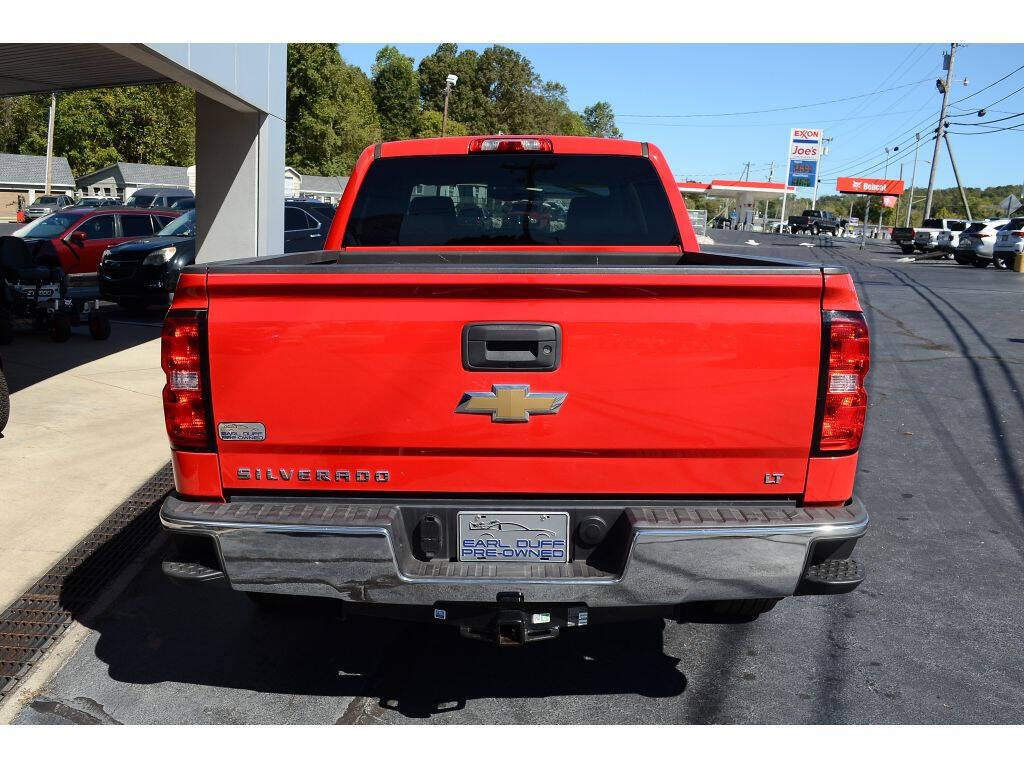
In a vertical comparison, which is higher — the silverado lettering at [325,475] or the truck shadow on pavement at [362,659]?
the silverado lettering at [325,475]

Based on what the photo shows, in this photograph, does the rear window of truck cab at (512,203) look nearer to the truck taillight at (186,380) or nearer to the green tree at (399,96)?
the truck taillight at (186,380)

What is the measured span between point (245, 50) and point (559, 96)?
10746 cm

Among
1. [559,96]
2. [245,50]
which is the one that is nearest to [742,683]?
[245,50]

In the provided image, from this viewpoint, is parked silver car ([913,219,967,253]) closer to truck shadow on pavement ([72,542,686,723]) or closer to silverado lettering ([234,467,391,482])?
truck shadow on pavement ([72,542,686,723])

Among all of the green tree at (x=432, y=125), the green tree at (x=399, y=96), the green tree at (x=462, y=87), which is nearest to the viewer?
the green tree at (x=432, y=125)

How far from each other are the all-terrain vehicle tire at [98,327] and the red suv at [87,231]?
5569mm

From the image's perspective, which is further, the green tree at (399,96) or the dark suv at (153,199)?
the green tree at (399,96)

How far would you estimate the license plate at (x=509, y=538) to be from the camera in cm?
300

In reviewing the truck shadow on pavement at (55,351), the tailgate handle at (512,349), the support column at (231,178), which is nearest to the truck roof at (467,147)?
the tailgate handle at (512,349)

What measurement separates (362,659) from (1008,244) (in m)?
31.6

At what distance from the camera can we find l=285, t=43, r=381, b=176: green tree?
6494 cm

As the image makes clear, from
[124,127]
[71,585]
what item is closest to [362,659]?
[71,585]

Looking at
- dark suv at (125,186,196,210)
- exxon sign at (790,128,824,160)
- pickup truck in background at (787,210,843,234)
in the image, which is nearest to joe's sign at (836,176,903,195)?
exxon sign at (790,128,824,160)
